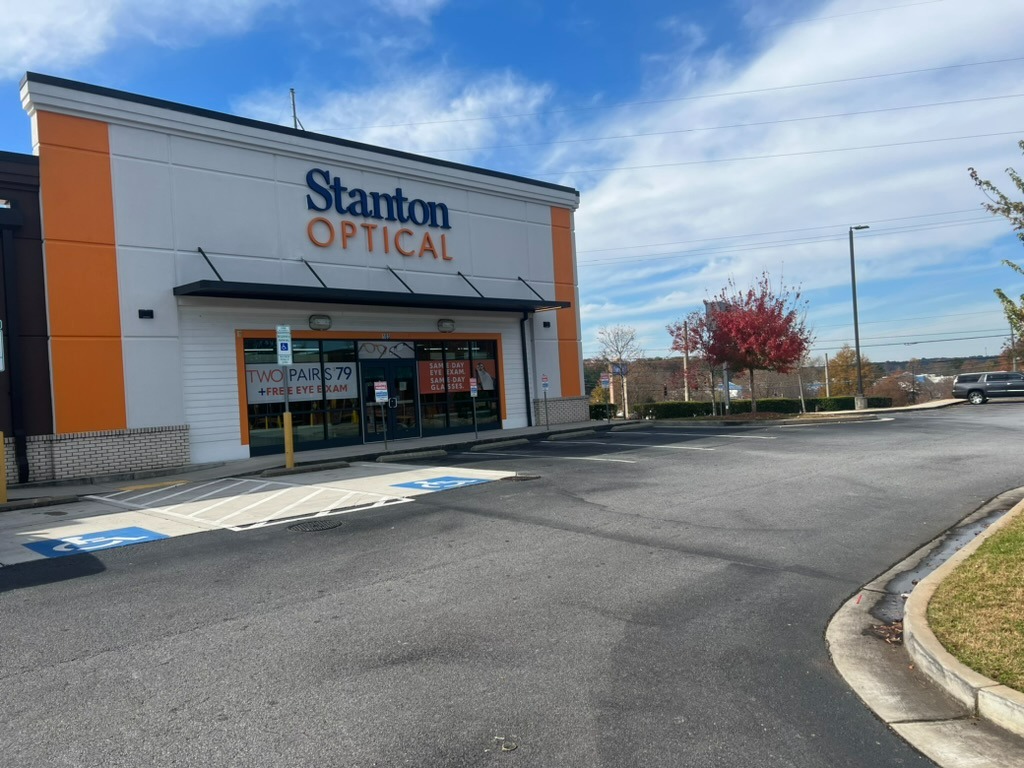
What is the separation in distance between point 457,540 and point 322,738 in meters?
4.50

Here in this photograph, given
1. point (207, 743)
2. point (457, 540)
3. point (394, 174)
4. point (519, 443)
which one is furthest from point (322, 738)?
point (394, 174)

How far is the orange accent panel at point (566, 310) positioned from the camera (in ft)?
85.8

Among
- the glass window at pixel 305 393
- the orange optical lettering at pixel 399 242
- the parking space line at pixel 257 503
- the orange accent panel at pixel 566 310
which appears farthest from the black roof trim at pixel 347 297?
the parking space line at pixel 257 503

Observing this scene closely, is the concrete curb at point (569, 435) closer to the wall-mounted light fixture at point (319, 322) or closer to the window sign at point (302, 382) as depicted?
the window sign at point (302, 382)

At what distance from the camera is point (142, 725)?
3967mm

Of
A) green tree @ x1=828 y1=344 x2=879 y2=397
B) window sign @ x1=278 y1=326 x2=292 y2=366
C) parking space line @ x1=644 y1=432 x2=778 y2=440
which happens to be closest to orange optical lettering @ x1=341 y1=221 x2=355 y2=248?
window sign @ x1=278 y1=326 x2=292 y2=366

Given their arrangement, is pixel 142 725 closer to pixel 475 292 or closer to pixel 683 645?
pixel 683 645

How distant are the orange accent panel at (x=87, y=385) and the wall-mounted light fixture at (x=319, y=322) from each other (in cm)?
477

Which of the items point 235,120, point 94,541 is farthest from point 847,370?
point 94,541

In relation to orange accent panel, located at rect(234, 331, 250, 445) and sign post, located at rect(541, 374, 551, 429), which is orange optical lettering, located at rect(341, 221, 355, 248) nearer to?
orange accent panel, located at rect(234, 331, 250, 445)

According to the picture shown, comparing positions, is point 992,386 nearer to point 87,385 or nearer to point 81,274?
point 87,385

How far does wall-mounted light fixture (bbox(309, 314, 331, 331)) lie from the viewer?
19.3m

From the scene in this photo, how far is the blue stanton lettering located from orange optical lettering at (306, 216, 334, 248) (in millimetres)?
304

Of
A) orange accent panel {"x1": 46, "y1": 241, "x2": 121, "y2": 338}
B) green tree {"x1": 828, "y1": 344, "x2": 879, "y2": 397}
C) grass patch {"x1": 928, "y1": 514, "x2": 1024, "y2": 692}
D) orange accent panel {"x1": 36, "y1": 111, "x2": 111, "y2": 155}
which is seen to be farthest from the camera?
green tree {"x1": 828, "y1": 344, "x2": 879, "y2": 397}
